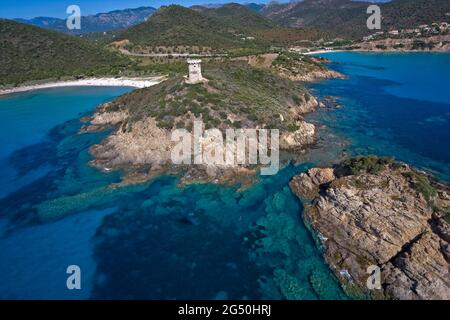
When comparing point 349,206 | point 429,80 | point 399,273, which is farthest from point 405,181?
point 429,80

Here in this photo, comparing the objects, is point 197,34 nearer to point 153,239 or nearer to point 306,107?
point 306,107

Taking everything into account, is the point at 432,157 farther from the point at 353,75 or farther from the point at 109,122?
the point at 353,75

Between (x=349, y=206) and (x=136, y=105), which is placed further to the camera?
(x=136, y=105)

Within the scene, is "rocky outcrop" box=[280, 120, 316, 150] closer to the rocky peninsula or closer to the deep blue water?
the rocky peninsula

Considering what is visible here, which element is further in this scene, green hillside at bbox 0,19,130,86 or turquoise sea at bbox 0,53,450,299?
green hillside at bbox 0,19,130,86

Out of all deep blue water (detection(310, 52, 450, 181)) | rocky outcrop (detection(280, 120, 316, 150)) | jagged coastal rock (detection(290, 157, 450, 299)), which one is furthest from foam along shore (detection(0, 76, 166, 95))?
jagged coastal rock (detection(290, 157, 450, 299))

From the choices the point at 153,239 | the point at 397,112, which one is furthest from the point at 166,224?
the point at 397,112
